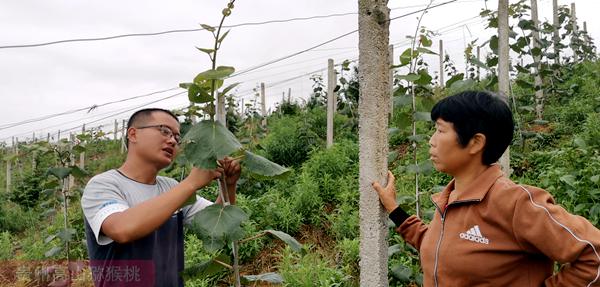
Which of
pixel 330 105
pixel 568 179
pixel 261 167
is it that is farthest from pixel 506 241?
pixel 330 105

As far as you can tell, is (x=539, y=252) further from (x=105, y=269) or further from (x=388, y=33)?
(x=105, y=269)

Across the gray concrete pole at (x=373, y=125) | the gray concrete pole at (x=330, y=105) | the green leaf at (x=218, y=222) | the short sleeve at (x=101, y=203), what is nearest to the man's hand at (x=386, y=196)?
the gray concrete pole at (x=373, y=125)

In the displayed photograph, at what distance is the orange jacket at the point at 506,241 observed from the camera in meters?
1.16

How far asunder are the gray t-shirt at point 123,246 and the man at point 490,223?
901 mm

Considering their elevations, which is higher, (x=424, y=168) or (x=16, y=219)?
(x=424, y=168)

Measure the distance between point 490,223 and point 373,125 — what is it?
471mm

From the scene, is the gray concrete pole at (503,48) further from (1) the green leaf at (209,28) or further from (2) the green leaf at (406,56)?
(1) the green leaf at (209,28)

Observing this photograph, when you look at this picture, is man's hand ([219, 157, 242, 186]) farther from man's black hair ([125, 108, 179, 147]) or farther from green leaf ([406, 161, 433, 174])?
green leaf ([406, 161, 433, 174])

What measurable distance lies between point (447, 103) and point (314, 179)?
449cm

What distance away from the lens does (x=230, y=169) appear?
5.31 ft

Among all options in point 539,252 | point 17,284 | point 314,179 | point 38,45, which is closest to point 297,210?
point 314,179

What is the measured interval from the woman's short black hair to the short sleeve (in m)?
1.05

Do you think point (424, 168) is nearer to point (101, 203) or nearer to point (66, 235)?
point (101, 203)

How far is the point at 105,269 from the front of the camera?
63.5 inches
